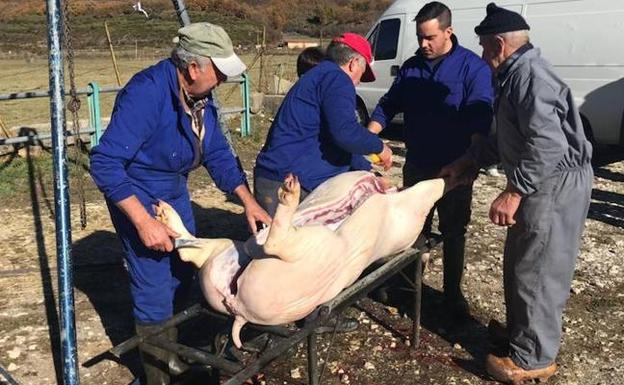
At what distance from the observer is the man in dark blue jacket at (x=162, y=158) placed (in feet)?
8.40

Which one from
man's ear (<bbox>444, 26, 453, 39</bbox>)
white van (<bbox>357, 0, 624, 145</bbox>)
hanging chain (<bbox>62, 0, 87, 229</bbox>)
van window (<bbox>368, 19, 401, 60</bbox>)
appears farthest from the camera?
van window (<bbox>368, 19, 401, 60</bbox>)

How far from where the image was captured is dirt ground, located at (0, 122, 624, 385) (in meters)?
3.50

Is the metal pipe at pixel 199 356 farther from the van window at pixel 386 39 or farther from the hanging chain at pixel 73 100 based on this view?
the van window at pixel 386 39

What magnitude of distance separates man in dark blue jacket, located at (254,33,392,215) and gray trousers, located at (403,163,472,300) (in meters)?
0.46

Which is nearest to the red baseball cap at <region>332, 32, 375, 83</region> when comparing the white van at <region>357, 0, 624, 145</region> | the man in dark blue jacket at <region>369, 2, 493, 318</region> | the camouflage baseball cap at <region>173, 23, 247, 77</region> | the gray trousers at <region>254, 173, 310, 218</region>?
the man in dark blue jacket at <region>369, 2, 493, 318</region>

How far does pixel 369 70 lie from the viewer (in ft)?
11.8

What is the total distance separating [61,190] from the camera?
7.72ft

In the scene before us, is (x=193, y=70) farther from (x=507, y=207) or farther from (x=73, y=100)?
(x=73, y=100)

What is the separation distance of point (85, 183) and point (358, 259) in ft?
17.4

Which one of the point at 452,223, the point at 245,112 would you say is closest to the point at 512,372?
the point at 452,223

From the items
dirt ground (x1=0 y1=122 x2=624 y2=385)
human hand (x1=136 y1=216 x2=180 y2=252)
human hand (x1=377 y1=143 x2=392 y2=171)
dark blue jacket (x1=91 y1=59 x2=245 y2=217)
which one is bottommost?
dirt ground (x1=0 y1=122 x2=624 y2=385)

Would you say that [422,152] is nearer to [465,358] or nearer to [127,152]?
[465,358]

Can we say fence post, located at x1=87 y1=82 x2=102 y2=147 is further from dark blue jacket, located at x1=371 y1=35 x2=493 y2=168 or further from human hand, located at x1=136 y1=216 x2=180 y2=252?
human hand, located at x1=136 y1=216 x2=180 y2=252

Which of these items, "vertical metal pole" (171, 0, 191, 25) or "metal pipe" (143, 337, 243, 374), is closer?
"metal pipe" (143, 337, 243, 374)
